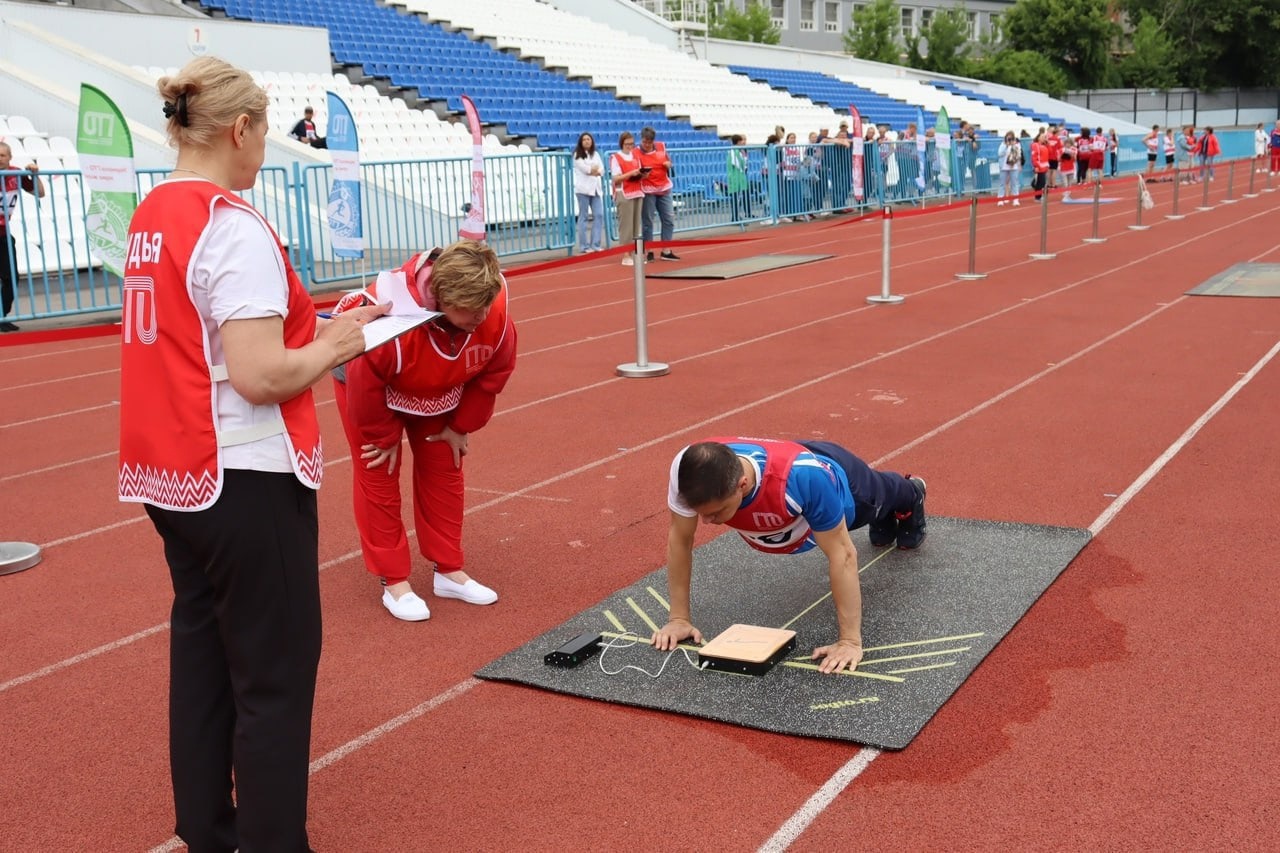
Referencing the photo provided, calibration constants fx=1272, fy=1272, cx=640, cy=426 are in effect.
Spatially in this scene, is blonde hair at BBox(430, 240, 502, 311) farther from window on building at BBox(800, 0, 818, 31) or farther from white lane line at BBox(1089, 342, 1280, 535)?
window on building at BBox(800, 0, 818, 31)

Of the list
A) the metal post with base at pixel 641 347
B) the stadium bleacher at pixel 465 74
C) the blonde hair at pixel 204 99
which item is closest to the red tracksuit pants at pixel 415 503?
the blonde hair at pixel 204 99

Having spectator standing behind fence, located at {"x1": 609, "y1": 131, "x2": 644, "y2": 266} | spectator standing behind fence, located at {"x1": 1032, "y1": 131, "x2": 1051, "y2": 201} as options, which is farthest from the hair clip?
spectator standing behind fence, located at {"x1": 1032, "y1": 131, "x2": 1051, "y2": 201}

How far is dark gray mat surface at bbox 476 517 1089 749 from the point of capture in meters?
4.07

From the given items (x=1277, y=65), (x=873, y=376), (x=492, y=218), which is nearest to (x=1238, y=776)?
(x=873, y=376)

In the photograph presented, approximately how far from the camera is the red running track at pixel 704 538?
3510 millimetres

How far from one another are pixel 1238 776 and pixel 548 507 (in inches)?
149

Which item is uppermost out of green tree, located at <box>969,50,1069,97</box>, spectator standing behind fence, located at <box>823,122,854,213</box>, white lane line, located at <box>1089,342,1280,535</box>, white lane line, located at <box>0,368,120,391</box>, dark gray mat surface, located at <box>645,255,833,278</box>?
green tree, located at <box>969,50,1069,97</box>

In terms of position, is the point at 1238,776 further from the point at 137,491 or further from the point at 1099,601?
the point at 137,491

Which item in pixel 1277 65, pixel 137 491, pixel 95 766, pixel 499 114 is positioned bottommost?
pixel 95 766

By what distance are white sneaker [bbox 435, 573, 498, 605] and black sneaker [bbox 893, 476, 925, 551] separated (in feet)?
5.80

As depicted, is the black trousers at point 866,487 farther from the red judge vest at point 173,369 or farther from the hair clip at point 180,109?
the hair clip at point 180,109

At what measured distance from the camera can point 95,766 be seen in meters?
3.92

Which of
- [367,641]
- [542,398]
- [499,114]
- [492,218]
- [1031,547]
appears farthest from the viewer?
[499,114]

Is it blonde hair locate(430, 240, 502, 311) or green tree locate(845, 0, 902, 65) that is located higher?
green tree locate(845, 0, 902, 65)
